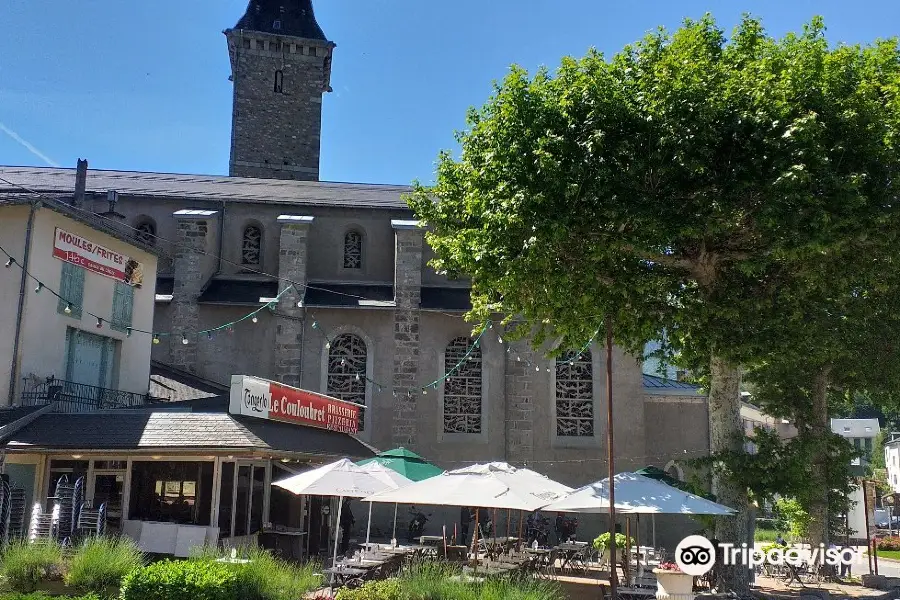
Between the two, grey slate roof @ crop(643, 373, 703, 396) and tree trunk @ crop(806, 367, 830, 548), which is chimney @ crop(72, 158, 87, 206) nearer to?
grey slate roof @ crop(643, 373, 703, 396)

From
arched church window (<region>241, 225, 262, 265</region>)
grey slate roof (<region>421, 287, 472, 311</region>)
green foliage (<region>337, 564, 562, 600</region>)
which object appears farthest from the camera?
arched church window (<region>241, 225, 262, 265</region>)

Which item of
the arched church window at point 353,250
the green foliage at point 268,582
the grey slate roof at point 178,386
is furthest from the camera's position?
the arched church window at point 353,250

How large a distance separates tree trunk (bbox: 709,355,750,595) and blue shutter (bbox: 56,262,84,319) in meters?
14.0

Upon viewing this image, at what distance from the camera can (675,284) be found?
16.9 meters

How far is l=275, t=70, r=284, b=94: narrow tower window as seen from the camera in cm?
4575

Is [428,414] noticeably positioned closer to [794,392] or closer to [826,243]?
[794,392]

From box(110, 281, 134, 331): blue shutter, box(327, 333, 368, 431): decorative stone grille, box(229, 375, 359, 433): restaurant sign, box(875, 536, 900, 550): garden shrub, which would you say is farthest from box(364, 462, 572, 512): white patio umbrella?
box(875, 536, 900, 550): garden shrub

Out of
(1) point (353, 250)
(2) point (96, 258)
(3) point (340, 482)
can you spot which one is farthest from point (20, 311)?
(1) point (353, 250)

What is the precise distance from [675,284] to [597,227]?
2664 millimetres

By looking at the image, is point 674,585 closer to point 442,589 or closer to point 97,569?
point 442,589

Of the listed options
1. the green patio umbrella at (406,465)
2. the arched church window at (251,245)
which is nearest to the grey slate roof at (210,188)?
the arched church window at (251,245)

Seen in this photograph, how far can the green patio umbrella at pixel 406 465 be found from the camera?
17.7m

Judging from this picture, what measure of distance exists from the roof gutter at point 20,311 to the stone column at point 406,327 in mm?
11107

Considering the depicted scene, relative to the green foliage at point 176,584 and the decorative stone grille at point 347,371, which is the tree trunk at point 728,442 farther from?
the decorative stone grille at point 347,371
